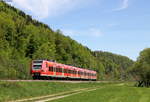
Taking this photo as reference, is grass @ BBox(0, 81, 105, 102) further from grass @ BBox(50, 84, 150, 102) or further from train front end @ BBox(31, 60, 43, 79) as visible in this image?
grass @ BBox(50, 84, 150, 102)

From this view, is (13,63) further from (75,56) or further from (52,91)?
(75,56)

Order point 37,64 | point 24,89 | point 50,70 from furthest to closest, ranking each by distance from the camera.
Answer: point 50,70, point 37,64, point 24,89

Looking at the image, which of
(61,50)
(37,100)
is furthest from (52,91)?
(61,50)

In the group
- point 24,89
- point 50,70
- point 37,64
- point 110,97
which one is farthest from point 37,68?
point 110,97

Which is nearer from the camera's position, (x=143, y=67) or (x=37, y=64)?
(x=37, y=64)

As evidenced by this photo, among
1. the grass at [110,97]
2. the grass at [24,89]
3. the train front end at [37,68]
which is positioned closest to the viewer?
the grass at [110,97]

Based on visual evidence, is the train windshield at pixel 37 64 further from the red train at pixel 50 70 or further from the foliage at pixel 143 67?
the foliage at pixel 143 67

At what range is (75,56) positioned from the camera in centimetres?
14838

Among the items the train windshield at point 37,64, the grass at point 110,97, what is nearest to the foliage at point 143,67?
the train windshield at point 37,64

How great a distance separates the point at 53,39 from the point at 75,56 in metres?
19.9

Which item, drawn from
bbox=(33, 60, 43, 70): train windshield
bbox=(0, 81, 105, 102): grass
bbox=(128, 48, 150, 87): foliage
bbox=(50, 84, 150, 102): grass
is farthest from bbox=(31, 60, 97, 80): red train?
bbox=(128, 48, 150, 87): foliage

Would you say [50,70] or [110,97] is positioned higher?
[50,70]

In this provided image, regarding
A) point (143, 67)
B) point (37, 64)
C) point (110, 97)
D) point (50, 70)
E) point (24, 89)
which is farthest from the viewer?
point (143, 67)

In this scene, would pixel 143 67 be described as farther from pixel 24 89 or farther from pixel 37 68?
pixel 24 89
